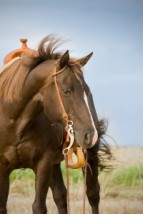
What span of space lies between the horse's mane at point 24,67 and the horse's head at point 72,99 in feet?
0.58

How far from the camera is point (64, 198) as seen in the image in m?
4.55

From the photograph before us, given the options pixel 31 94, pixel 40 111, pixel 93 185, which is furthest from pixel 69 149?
pixel 93 185

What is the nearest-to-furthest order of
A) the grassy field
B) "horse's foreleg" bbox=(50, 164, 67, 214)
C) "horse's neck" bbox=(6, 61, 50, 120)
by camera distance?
"horse's neck" bbox=(6, 61, 50, 120) < "horse's foreleg" bbox=(50, 164, 67, 214) < the grassy field

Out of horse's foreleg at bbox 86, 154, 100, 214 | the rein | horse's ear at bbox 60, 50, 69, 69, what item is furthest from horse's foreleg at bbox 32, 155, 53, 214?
horse's foreleg at bbox 86, 154, 100, 214

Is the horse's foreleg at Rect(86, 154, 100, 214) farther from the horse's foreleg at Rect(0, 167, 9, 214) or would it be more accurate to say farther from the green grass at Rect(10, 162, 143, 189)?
the green grass at Rect(10, 162, 143, 189)

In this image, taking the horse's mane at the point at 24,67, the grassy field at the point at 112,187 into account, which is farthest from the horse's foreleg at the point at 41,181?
the grassy field at the point at 112,187

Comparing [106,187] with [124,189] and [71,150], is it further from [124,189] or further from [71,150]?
[71,150]

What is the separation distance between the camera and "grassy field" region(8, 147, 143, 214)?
5.54 meters

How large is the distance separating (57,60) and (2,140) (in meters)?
0.61

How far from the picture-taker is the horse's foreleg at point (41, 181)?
3.78 meters

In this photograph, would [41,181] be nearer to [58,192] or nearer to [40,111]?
[40,111]

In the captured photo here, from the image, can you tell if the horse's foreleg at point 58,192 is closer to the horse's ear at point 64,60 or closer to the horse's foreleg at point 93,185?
the horse's foreleg at point 93,185

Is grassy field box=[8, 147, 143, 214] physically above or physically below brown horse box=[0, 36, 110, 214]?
below

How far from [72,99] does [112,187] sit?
107 inches
